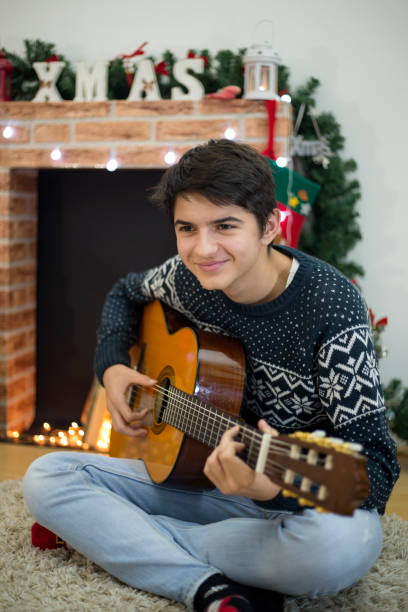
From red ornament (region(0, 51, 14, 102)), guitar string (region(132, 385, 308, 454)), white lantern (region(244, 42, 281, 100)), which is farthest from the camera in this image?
red ornament (region(0, 51, 14, 102))

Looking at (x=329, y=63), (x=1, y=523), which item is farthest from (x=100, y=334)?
(x=329, y=63)

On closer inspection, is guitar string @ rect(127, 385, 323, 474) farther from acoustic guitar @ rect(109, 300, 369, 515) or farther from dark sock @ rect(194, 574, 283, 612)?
dark sock @ rect(194, 574, 283, 612)

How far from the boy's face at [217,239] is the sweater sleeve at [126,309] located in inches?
12.6

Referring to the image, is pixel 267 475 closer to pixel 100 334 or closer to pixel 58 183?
pixel 100 334

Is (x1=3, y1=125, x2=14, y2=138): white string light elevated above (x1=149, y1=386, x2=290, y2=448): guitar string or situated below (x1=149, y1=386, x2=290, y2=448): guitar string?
above

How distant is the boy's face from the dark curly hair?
0.05 ft

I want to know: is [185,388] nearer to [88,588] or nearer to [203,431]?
[203,431]

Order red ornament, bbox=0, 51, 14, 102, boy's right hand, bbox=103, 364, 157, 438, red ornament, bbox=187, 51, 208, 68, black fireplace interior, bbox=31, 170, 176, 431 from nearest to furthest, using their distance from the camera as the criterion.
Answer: boy's right hand, bbox=103, 364, 157, 438 < red ornament, bbox=187, 51, 208, 68 < red ornament, bbox=0, 51, 14, 102 < black fireplace interior, bbox=31, 170, 176, 431

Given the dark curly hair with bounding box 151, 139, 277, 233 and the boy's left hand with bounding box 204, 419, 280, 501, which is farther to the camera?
the dark curly hair with bounding box 151, 139, 277, 233

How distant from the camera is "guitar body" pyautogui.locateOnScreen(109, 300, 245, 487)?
4.00 ft

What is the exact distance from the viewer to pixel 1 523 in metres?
1.47

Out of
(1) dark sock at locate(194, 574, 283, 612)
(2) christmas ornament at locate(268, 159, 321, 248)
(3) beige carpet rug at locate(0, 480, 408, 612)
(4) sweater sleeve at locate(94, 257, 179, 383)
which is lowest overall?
(3) beige carpet rug at locate(0, 480, 408, 612)

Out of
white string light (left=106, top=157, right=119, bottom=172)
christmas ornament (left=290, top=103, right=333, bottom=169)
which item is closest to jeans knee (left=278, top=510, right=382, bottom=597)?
christmas ornament (left=290, top=103, right=333, bottom=169)

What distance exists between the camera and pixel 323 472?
2.57 ft
